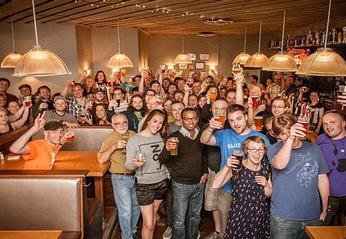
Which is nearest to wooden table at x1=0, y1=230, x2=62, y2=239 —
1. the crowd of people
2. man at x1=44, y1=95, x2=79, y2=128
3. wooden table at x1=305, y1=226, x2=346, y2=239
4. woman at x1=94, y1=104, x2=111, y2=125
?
the crowd of people

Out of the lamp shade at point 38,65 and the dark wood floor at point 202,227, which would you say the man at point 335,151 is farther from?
the lamp shade at point 38,65

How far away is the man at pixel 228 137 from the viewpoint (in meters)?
3.15

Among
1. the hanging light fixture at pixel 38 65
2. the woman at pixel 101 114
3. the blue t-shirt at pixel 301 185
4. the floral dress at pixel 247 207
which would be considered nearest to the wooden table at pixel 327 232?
the blue t-shirt at pixel 301 185

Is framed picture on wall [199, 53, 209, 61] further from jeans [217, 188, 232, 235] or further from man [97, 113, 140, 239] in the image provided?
jeans [217, 188, 232, 235]

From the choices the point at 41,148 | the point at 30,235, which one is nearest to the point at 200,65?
the point at 41,148

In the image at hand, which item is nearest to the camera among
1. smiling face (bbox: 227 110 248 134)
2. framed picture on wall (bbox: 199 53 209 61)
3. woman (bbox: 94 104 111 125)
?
smiling face (bbox: 227 110 248 134)

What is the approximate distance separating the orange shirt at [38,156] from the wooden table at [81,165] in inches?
14.0

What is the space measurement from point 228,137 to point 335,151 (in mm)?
1011

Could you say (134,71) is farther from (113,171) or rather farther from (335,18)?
(113,171)

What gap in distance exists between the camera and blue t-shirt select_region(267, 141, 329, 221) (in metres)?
2.57

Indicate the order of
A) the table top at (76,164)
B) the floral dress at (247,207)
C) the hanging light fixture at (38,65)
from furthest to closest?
the table top at (76,164)
the hanging light fixture at (38,65)
the floral dress at (247,207)

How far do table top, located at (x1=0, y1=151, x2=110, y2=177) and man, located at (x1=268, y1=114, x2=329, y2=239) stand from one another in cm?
195

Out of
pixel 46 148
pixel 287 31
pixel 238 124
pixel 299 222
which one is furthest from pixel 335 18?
pixel 46 148

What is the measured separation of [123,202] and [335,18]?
6657mm
